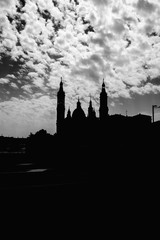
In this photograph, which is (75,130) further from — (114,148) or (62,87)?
(114,148)

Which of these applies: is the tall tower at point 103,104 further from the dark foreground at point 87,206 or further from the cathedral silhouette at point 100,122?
the dark foreground at point 87,206

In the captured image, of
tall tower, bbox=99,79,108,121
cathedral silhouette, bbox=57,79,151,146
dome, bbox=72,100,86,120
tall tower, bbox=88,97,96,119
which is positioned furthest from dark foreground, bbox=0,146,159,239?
tall tower, bbox=88,97,96,119

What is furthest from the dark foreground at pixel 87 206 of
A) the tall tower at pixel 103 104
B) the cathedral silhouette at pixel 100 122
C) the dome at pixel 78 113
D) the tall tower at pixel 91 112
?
the tall tower at pixel 91 112

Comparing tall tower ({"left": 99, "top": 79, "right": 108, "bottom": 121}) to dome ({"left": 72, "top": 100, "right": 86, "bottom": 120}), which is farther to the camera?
dome ({"left": 72, "top": 100, "right": 86, "bottom": 120})

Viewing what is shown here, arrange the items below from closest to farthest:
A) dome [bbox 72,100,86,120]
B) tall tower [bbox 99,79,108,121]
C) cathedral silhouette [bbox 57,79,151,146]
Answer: cathedral silhouette [bbox 57,79,151,146] < tall tower [bbox 99,79,108,121] < dome [bbox 72,100,86,120]

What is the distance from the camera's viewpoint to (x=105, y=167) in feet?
45.4

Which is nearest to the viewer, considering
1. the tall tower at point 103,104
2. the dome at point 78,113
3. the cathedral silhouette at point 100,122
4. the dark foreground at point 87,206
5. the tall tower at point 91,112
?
the dark foreground at point 87,206

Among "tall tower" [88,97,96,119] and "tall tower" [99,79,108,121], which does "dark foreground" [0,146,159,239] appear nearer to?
"tall tower" [99,79,108,121]

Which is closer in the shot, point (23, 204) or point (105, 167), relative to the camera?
point (23, 204)

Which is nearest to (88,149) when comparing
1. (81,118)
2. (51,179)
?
(51,179)

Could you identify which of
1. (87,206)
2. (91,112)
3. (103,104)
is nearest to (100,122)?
(103,104)

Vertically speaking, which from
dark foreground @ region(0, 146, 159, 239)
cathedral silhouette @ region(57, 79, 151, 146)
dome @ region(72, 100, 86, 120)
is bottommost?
dark foreground @ region(0, 146, 159, 239)

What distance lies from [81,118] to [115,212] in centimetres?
4195

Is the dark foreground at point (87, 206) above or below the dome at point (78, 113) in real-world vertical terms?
below
